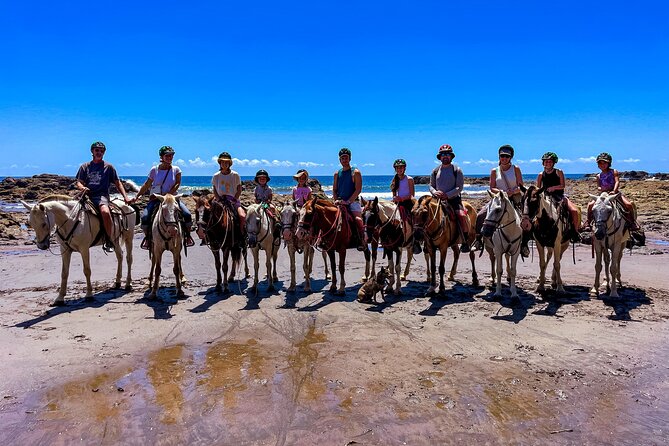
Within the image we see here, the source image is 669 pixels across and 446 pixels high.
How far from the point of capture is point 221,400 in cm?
518

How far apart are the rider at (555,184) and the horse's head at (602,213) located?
798mm

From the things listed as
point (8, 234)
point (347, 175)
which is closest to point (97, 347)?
point (347, 175)

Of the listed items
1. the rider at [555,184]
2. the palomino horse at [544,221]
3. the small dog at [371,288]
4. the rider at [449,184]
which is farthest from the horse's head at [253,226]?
the rider at [555,184]

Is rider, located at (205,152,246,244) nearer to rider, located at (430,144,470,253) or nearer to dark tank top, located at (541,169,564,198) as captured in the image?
rider, located at (430,144,470,253)

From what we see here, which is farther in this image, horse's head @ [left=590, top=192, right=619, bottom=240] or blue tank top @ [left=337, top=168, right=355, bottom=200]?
blue tank top @ [left=337, top=168, right=355, bottom=200]

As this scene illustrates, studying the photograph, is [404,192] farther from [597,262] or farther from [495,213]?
[597,262]

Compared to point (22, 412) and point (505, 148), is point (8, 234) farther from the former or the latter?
point (505, 148)

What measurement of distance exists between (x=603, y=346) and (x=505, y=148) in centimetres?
448

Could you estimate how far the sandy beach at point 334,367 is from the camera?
4582 mm

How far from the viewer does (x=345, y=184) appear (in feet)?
34.3

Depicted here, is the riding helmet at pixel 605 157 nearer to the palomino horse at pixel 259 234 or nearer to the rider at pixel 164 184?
the palomino horse at pixel 259 234

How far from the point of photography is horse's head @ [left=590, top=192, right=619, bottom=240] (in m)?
8.77

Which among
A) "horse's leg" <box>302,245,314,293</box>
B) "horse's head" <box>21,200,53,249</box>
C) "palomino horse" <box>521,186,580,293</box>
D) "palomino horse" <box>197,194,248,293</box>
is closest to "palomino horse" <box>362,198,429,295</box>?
"horse's leg" <box>302,245,314,293</box>

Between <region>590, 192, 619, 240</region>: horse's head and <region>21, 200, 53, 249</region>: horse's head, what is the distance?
1034 cm
